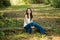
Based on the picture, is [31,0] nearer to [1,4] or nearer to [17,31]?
[1,4]

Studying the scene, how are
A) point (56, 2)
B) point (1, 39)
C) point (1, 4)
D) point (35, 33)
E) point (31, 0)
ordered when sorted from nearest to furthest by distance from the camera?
point (1, 39) < point (35, 33) < point (56, 2) < point (1, 4) < point (31, 0)

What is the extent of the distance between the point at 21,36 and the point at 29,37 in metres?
0.39

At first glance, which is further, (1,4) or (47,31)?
(1,4)

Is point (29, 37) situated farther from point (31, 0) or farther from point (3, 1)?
point (31, 0)

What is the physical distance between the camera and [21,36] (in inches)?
410

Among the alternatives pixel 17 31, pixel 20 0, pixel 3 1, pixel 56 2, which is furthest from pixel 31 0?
pixel 17 31

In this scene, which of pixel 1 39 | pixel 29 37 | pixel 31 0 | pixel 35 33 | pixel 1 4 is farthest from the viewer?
pixel 31 0

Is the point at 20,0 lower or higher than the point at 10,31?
lower

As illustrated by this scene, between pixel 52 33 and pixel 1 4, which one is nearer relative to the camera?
pixel 52 33

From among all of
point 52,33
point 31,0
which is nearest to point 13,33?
point 52,33

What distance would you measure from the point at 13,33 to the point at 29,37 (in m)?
1.06

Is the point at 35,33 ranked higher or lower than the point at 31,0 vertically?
higher

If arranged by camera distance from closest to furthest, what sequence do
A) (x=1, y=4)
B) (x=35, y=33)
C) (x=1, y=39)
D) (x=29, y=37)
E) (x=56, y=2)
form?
1. (x=1, y=39)
2. (x=29, y=37)
3. (x=35, y=33)
4. (x=56, y=2)
5. (x=1, y=4)

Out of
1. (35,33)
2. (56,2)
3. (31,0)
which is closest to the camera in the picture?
(35,33)
